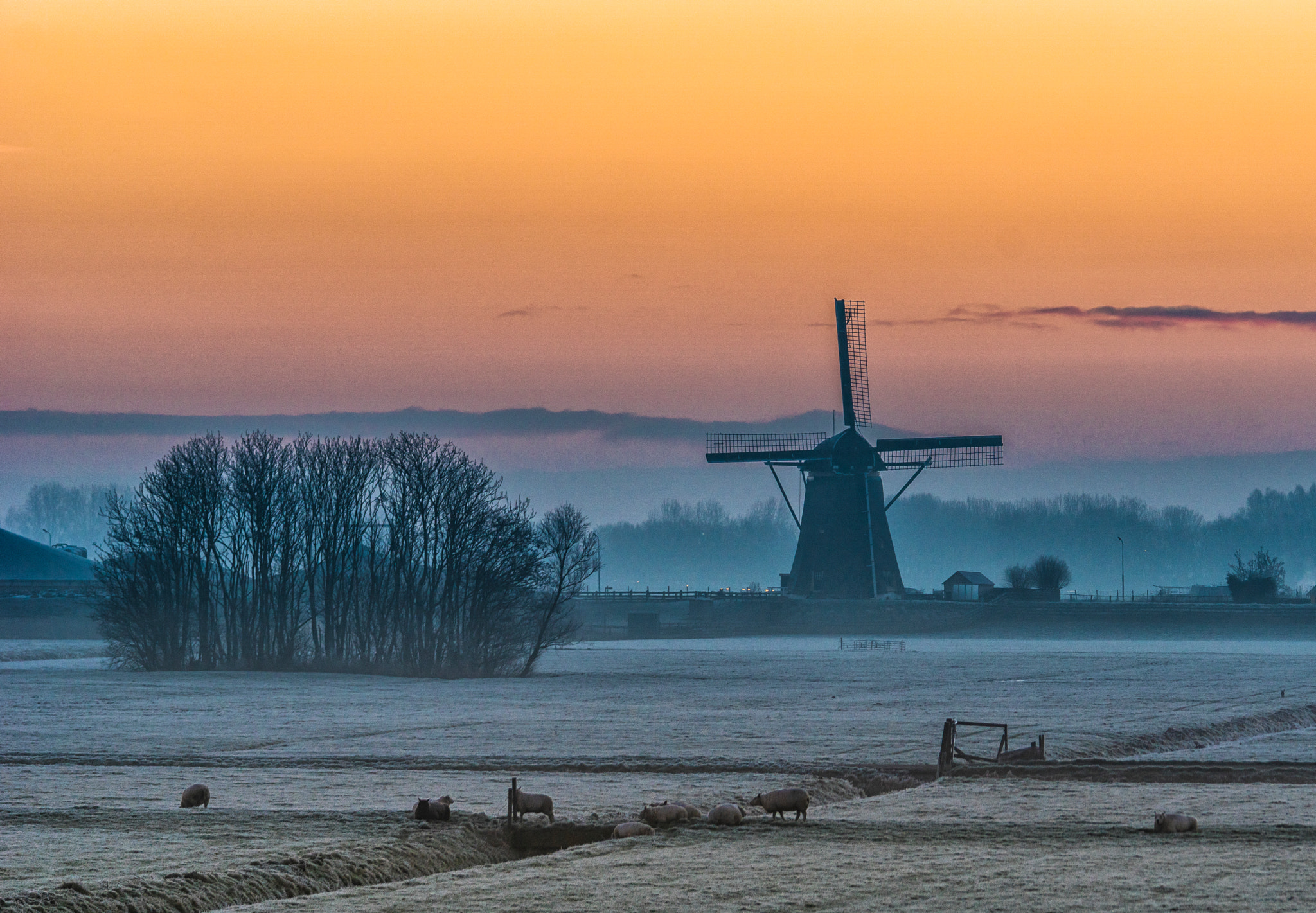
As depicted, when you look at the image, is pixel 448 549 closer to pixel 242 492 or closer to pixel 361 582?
pixel 361 582

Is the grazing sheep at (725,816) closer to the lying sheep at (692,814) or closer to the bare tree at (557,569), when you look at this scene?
the lying sheep at (692,814)

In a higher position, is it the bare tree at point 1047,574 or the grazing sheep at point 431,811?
the bare tree at point 1047,574

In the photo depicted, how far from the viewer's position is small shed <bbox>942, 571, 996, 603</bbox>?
479ft

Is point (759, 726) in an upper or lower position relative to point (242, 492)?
lower

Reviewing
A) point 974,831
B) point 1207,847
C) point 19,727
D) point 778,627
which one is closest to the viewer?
point 1207,847

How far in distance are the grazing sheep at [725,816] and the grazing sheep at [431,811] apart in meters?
3.64

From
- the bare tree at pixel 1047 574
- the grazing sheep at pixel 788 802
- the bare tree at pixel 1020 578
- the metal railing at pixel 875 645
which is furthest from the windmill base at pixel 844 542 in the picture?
the grazing sheep at pixel 788 802

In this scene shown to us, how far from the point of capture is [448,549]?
3366 inches

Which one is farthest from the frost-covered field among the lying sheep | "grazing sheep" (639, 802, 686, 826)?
the lying sheep

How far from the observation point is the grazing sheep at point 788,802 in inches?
899

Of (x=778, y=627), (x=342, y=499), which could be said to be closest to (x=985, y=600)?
(x=778, y=627)

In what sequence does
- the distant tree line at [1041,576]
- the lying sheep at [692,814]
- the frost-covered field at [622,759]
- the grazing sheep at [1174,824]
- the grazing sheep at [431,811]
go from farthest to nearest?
1. the distant tree line at [1041,576]
2. the lying sheep at [692,814]
3. the grazing sheep at [431,811]
4. the grazing sheep at [1174,824]
5. the frost-covered field at [622,759]

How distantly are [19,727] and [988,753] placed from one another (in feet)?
77.2

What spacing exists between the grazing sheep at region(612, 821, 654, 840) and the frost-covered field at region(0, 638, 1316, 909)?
537mm
